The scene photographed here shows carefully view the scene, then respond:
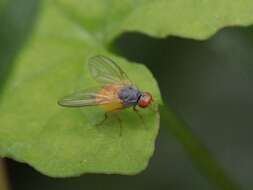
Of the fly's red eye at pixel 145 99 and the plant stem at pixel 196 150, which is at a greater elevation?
the fly's red eye at pixel 145 99

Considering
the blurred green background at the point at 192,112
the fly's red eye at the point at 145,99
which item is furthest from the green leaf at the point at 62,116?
the blurred green background at the point at 192,112

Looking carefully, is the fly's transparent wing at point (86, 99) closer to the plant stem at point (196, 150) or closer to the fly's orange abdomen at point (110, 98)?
the fly's orange abdomen at point (110, 98)

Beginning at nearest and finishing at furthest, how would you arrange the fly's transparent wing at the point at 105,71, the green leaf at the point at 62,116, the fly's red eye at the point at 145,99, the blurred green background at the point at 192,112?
1. the green leaf at the point at 62,116
2. the fly's red eye at the point at 145,99
3. the fly's transparent wing at the point at 105,71
4. the blurred green background at the point at 192,112

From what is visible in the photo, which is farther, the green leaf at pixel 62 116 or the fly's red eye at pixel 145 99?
the fly's red eye at pixel 145 99

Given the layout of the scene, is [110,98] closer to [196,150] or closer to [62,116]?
[62,116]

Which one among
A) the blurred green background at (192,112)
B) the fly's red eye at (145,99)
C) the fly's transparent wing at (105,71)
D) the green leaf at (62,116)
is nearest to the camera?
the green leaf at (62,116)

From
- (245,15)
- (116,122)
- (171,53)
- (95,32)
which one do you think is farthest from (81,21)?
(171,53)

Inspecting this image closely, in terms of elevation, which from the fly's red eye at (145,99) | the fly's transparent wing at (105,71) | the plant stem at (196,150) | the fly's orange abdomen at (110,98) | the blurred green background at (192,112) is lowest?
the blurred green background at (192,112)
